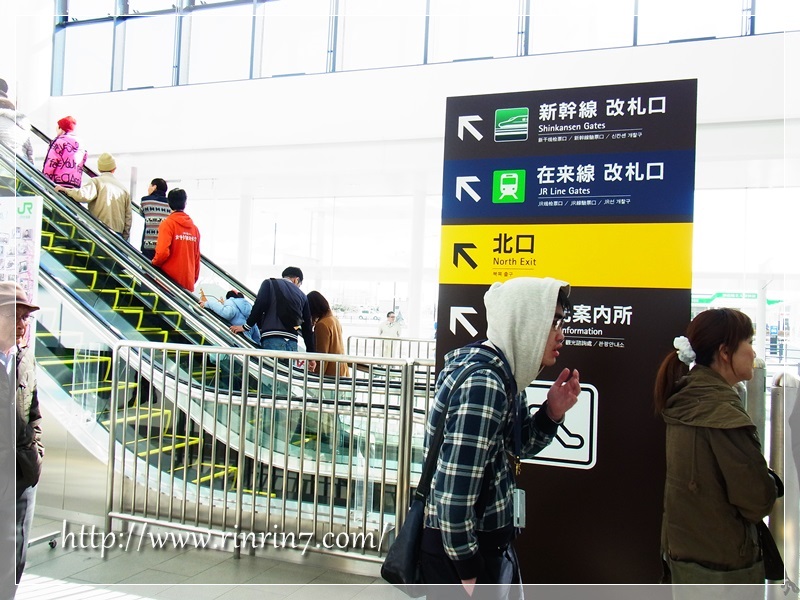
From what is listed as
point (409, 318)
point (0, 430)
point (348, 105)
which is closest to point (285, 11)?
point (348, 105)

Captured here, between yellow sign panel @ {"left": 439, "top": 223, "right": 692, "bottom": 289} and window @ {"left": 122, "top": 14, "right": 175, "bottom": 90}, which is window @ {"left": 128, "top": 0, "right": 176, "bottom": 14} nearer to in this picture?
window @ {"left": 122, "top": 14, "right": 175, "bottom": 90}

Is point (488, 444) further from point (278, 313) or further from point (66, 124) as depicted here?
point (66, 124)

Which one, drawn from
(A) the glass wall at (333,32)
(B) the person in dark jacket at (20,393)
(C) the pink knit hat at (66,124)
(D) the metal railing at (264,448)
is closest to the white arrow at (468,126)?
(D) the metal railing at (264,448)

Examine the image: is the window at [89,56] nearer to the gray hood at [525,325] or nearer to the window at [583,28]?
the window at [583,28]

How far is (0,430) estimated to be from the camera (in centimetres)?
247

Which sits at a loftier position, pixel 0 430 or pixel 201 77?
pixel 201 77

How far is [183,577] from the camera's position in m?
3.63

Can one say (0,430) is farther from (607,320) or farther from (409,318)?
→ (409,318)

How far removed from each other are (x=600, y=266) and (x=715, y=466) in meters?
1.09

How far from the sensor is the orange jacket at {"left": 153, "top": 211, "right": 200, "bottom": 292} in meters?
6.89

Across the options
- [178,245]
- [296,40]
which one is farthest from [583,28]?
[178,245]

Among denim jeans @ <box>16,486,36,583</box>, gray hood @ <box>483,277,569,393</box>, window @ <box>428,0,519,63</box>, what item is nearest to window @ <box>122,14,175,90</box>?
window @ <box>428,0,519,63</box>

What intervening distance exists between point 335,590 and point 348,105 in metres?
10.5

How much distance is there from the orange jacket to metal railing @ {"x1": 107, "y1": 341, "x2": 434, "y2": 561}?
111 inches
